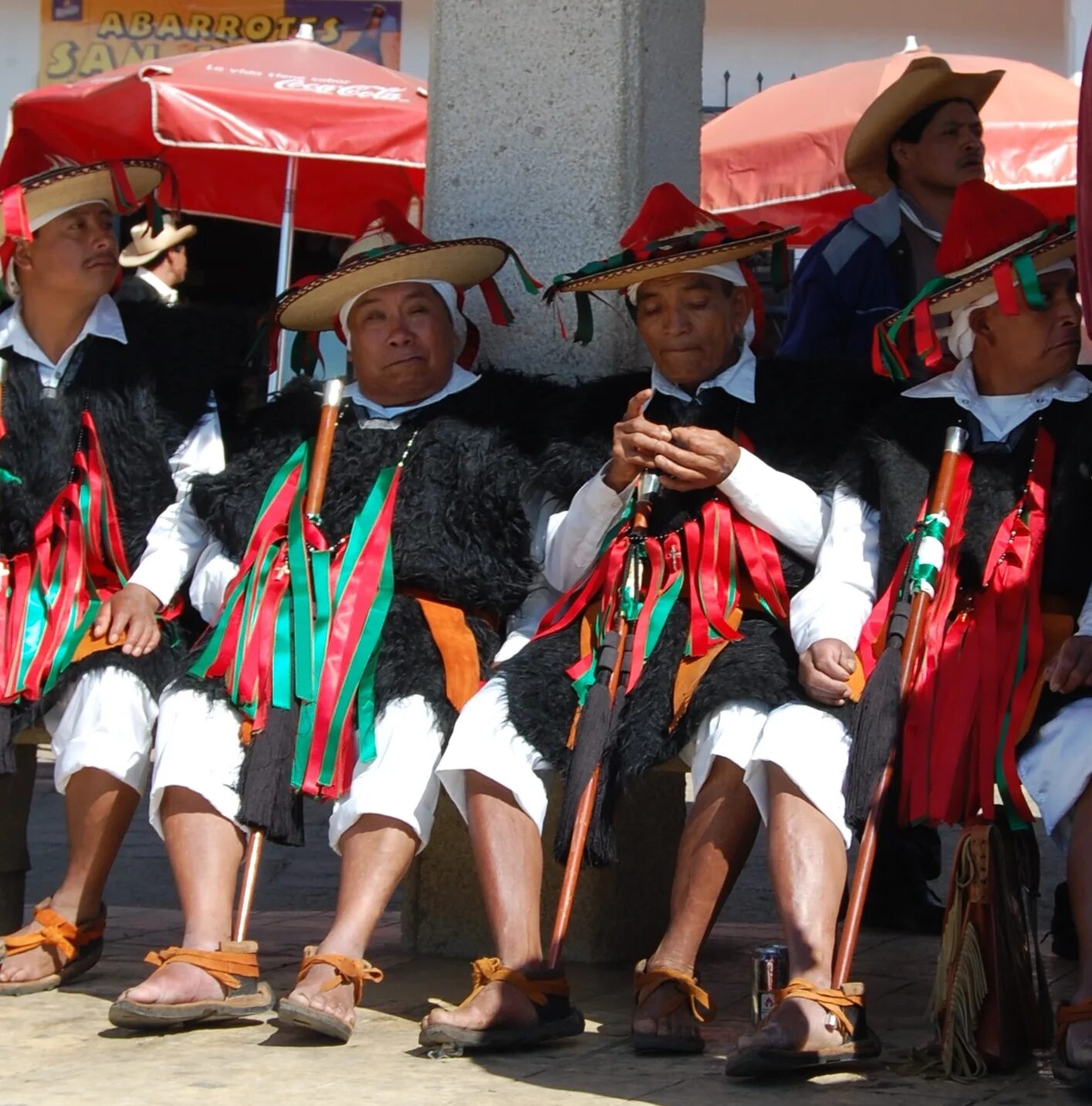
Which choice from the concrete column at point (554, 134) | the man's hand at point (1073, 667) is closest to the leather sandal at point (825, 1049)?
the man's hand at point (1073, 667)

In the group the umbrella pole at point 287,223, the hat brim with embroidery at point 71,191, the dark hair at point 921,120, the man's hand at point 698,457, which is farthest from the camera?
the umbrella pole at point 287,223

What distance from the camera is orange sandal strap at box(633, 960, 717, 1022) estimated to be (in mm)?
4031

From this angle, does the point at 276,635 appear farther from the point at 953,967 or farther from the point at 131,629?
the point at 953,967

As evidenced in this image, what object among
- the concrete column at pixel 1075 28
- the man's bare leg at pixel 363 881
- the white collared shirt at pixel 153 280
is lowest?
the man's bare leg at pixel 363 881

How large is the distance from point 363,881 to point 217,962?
1.13 ft

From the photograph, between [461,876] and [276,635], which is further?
[461,876]

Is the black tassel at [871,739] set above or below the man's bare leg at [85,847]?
above

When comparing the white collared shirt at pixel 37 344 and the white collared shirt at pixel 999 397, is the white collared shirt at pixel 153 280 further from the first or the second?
the white collared shirt at pixel 999 397

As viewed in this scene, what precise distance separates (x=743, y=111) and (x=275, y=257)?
4.50 meters

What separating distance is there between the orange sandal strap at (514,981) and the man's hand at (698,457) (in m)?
1.11

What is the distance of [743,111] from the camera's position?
800 cm

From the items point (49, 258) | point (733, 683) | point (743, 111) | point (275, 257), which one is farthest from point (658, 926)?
point (275, 257)

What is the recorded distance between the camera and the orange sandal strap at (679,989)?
403 cm

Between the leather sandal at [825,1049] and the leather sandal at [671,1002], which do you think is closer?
the leather sandal at [825,1049]
